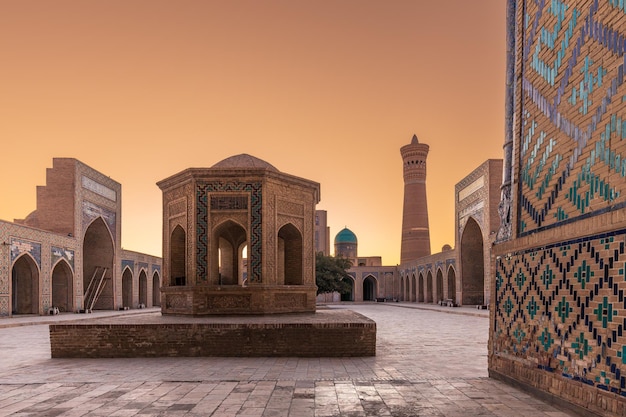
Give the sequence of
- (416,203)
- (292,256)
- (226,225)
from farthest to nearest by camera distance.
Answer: (416,203) < (292,256) < (226,225)

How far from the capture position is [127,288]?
27.8 m

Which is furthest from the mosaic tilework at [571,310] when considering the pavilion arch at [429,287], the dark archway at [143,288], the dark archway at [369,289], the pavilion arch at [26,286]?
the dark archway at [369,289]

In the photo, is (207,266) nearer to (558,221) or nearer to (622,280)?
(558,221)

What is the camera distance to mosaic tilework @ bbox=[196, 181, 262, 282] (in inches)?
393

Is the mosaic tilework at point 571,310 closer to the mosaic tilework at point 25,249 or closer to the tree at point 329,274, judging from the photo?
the mosaic tilework at point 25,249

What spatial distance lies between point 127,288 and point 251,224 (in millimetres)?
20204

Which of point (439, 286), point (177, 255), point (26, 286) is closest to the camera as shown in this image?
point (177, 255)

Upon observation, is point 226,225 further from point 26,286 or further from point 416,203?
point 416,203

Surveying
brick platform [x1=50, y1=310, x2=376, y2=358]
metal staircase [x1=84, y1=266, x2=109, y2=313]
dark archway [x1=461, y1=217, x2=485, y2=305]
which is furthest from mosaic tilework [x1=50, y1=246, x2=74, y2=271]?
dark archway [x1=461, y1=217, x2=485, y2=305]

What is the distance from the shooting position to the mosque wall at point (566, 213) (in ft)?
11.9

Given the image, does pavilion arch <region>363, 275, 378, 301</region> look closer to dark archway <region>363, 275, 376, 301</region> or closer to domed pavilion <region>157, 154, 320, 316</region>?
dark archway <region>363, 275, 376, 301</region>

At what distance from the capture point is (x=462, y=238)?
25781 millimetres

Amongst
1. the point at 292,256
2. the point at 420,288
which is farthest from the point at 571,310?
the point at 420,288

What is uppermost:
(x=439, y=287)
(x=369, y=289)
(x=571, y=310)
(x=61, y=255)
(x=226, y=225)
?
(x=226, y=225)
